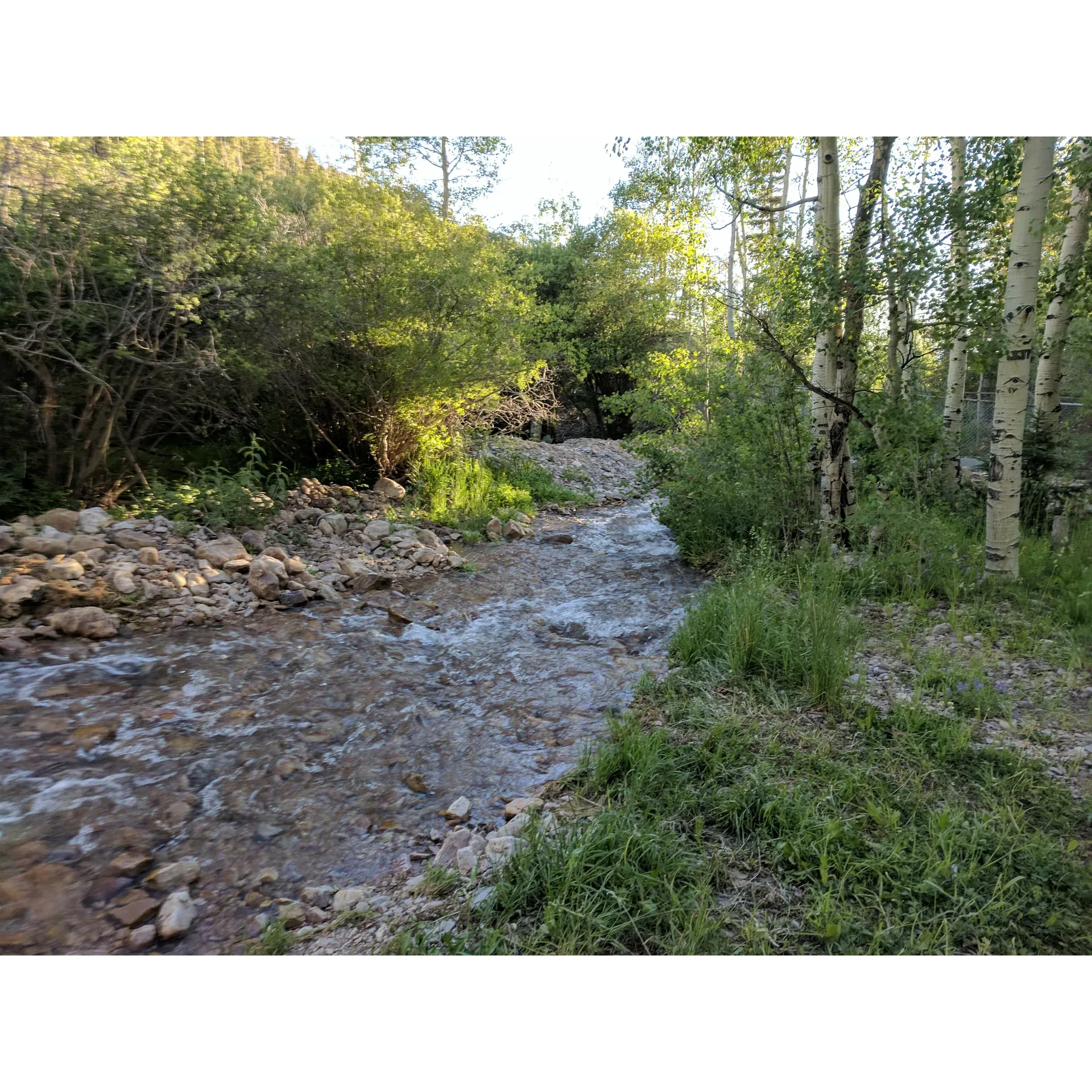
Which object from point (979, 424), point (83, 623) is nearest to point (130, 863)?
point (83, 623)

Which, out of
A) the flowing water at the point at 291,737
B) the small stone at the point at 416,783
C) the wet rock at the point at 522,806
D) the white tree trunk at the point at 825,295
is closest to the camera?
the flowing water at the point at 291,737

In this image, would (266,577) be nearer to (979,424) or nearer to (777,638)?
(777,638)

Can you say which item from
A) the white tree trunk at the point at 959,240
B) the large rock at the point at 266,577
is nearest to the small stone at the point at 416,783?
the large rock at the point at 266,577

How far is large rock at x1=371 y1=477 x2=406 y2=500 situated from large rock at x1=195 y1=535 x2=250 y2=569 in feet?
9.01

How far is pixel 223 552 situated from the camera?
211 inches

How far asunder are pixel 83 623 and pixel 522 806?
338cm

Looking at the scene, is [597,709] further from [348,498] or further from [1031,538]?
[348,498]

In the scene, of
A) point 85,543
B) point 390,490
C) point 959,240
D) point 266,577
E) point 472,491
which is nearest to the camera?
point 959,240

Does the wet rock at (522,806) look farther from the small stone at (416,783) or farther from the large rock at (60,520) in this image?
the large rock at (60,520)

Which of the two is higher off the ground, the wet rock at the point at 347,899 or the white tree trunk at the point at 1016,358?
the white tree trunk at the point at 1016,358

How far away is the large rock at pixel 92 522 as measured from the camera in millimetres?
4996

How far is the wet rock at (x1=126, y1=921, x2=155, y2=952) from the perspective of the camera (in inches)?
78.1

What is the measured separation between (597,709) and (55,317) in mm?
5105

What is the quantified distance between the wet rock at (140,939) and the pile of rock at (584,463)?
8.48 m
